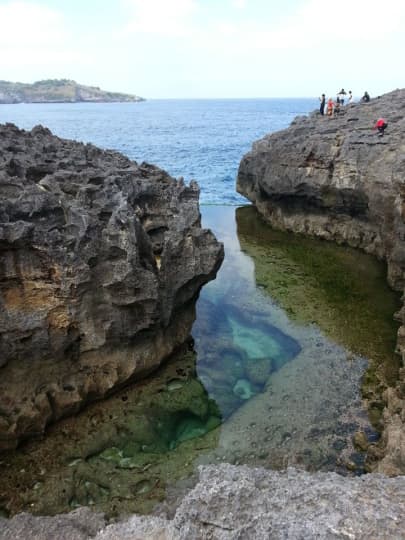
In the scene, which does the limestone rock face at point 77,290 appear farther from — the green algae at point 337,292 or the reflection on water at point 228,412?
the green algae at point 337,292

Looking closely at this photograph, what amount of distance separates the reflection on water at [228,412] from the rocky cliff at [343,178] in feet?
12.7

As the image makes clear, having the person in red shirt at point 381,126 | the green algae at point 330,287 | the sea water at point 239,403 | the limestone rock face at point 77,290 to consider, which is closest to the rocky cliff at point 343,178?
the person in red shirt at point 381,126

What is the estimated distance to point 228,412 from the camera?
12.6 meters

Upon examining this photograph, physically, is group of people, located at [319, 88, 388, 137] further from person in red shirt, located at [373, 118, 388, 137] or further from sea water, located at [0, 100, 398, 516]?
sea water, located at [0, 100, 398, 516]

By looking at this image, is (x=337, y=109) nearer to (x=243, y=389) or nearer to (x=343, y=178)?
(x=343, y=178)

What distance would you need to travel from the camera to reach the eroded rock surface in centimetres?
470

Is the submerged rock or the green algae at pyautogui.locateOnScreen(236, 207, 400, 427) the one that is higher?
the green algae at pyautogui.locateOnScreen(236, 207, 400, 427)

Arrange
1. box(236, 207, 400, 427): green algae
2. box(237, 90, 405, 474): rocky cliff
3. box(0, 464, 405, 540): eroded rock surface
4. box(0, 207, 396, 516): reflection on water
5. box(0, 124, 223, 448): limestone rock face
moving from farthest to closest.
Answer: box(237, 90, 405, 474): rocky cliff → box(236, 207, 400, 427): green algae → box(0, 124, 223, 448): limestone rock face → box(0, 207, 396, 516): reflection on water → box(0, 464, 405, 540): eroded rock surface

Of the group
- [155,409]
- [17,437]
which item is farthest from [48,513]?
[155,409]

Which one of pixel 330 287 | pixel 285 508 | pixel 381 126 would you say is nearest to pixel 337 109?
pixel 381 126

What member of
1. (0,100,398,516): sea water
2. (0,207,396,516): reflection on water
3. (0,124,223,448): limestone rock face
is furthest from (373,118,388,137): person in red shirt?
(0,124,223,448): limestone rock face

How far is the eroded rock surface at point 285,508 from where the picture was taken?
4.70 meters

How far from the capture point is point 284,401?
1288 cm

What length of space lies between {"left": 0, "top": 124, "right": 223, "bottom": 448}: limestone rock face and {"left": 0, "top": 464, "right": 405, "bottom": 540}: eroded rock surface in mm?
6035
